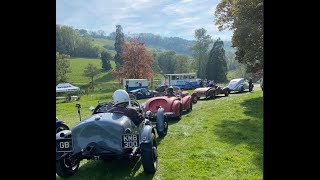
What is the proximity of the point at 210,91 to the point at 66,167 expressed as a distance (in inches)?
563

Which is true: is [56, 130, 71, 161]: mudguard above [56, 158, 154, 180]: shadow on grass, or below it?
above

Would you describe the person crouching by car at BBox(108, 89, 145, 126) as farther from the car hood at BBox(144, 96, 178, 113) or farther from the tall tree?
the tall tree

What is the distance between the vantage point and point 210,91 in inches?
734

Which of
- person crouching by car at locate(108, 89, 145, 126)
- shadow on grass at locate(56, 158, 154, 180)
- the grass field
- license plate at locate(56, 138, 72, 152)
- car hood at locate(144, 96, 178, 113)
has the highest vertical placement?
person crouching by car at locate(108, 89, 145, 126)

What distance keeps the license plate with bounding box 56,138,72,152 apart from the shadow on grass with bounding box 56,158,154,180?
2.07 ft

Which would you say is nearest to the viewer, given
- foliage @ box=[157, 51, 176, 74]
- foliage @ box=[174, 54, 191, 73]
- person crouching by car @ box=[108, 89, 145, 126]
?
person crouching by car @ box=[108, 89, 145, 126]

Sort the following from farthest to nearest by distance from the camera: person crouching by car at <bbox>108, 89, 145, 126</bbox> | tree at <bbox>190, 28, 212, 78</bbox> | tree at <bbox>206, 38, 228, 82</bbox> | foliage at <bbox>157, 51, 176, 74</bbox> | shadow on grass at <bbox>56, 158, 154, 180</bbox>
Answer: foliage at <bbox>157, 51, 176, 74</bbox> → tree at <bbox>190, 28, 212, 78</bbox> → tree at <bbox>206, 38, 228, 82</bbox> → person crouching by car at <bbox>108, 89, 145, 126</bbox> → shadow on grass at <bbox>56, 158, 154, 180</bbox>

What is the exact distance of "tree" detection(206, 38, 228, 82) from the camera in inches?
1067

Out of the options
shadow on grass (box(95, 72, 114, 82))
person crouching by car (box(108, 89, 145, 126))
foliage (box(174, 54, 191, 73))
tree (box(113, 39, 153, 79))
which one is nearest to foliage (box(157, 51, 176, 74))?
foliage (box(174, 54, 191, 73))

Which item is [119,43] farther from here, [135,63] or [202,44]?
[202,44]
